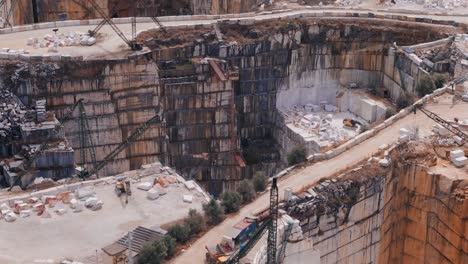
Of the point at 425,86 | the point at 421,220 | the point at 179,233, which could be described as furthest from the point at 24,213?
the point at 425,86

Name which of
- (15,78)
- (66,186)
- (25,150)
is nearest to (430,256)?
(66,186)

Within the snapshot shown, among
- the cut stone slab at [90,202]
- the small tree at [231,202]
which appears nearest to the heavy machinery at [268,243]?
the small tree at [231,202]

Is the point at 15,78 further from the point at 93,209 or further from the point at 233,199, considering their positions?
the point at 233,199

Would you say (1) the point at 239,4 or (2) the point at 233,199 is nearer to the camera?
(2) the point at 233,199

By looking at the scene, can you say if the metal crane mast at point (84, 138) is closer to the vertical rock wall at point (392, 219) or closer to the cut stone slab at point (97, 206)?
the cut stone slab at point (97, 206)

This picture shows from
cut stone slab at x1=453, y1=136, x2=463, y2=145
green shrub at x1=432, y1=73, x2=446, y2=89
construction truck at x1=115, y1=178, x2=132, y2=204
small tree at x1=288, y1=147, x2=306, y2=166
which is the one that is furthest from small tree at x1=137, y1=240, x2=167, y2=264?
green shrub at x1=432, y1=73, x2=446, y2=89

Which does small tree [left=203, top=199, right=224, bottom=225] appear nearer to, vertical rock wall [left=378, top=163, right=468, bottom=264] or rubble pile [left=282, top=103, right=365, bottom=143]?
vertical rock wall [left=378, top=163, right=468, bottom=264]
